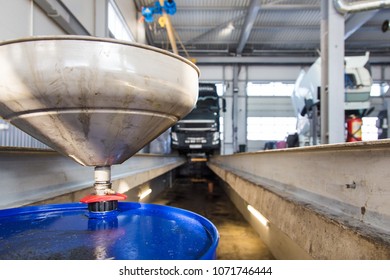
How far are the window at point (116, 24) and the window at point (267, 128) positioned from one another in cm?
609

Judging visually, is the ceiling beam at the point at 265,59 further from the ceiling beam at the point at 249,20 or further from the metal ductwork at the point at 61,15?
the metal ductwork at the point at 61,15

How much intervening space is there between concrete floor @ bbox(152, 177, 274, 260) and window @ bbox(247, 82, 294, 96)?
553 centimetres

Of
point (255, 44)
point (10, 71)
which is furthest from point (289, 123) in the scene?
point (10, 71)

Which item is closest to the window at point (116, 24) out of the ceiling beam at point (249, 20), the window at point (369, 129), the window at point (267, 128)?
the ceiling beam at point (249, 20)

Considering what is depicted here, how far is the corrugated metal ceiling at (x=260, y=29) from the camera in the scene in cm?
692

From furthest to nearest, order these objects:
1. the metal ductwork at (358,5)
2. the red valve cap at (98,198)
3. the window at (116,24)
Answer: the window at (116,24), the metal ductwork at (358,5), the red valve cap at (98,198)

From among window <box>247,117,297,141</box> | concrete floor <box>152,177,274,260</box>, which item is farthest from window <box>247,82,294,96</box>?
concrete floor <box>152,177,274,260</box>

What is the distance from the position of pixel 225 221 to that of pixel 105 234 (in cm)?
298

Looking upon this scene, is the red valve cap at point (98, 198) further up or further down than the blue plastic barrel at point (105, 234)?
further up

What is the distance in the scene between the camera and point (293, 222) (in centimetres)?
100

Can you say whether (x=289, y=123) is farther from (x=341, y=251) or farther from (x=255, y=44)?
(x=341, y=251)

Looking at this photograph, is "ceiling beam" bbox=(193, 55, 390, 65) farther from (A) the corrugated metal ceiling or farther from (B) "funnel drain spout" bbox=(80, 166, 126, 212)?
(B) "funnel drain spout" bbox=(80, 166, 126, 212)

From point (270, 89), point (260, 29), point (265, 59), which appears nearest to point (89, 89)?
point (260, 29)
